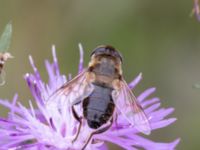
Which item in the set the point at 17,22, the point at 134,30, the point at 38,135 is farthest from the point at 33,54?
the point at 38,135

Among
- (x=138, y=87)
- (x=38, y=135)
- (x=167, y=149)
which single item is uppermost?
(x=138, y=87)

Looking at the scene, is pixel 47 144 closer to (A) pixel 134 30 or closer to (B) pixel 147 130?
(B) pixel 147 130

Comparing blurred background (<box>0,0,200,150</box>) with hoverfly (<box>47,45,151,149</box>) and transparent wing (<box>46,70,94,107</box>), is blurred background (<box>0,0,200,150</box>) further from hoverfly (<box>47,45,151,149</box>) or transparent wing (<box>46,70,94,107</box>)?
transparent wing (<box>46,70,94,107</box>)

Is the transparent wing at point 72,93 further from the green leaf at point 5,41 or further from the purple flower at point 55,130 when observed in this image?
the green leaf at point 5,41

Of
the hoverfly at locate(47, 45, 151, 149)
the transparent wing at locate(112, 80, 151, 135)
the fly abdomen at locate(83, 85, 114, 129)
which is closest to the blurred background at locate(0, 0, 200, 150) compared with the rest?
the hoverfly at locate(47, 45, 151, 149)

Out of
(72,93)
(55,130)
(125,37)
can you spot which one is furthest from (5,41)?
(125,37)

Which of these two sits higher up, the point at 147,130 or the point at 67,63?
the point at 67,63

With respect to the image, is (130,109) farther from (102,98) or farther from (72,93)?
(72,93)
